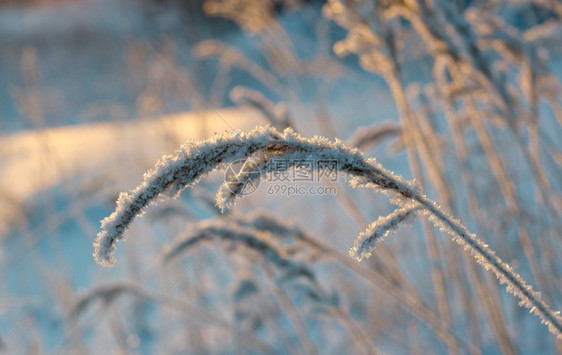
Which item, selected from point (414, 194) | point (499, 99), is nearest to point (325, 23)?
point (499, 99)

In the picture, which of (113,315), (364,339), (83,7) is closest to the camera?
(364,339)

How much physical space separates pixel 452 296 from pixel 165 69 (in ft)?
6.74

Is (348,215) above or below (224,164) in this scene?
above

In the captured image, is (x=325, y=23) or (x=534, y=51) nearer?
(x=534, y=51)

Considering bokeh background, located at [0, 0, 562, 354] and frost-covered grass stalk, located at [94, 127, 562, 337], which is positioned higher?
bokeh background, located at [0, 0, 562, 354]

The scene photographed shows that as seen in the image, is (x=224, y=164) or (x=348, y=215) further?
(x=348, y=215)

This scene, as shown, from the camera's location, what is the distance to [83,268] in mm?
4191

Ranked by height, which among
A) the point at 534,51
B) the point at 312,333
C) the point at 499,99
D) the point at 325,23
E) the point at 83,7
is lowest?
the point at 499,99

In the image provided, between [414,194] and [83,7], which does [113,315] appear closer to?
[414,194]

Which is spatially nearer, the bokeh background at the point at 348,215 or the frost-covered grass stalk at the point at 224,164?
the frost-covered grass stalk at the point at 224,164

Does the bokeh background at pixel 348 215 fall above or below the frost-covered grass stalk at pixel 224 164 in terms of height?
above

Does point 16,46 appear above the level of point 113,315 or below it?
above

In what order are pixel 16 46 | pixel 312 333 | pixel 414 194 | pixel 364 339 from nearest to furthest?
pixel 414 194
pixel 364 339
pixel 312 333
pixel 16 46

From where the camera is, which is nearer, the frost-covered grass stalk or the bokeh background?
the frost-covered grass stalk
